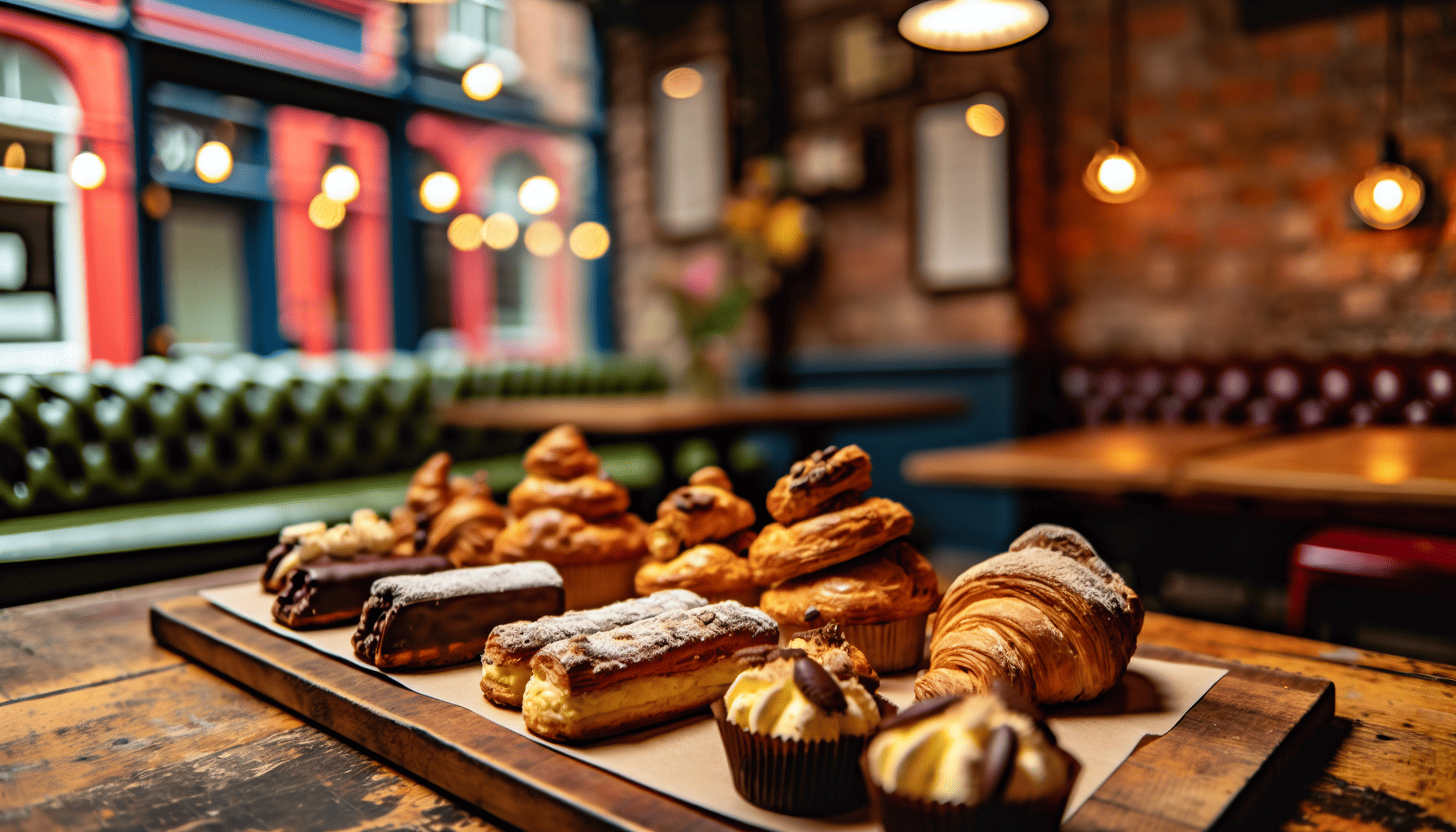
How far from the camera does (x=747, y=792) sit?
0.67m

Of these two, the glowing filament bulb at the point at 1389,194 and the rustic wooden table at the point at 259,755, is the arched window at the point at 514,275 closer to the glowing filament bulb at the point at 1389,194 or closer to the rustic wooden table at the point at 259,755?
the glowing filament bulb at the point at 1389,194

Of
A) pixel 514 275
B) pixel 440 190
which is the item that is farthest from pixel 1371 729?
pixel 514 275

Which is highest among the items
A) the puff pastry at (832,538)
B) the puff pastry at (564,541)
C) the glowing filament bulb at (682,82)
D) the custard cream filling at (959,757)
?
the glowing filament bulb at (682,82)

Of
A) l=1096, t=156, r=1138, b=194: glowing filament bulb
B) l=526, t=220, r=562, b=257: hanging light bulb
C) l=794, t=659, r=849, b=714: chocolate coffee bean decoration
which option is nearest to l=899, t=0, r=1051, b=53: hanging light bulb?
l=794, t=659, r=849, b=714: chocolate coffee bean decoration

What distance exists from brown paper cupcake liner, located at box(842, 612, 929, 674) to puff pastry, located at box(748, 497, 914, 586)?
78mm

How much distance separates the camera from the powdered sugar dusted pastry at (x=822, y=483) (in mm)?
972

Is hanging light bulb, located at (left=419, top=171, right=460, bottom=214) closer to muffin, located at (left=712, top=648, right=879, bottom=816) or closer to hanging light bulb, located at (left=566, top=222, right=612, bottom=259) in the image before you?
hanging light bulb, located at (left=566, top=222, right=612, bottom=259)

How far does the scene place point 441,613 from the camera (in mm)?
967

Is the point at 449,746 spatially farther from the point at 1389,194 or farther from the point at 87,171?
the point at 87,171

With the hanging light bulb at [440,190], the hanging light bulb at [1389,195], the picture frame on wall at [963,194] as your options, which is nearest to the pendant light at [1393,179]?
the hanging light bulb at [1389,195]

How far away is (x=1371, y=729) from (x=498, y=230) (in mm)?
6580

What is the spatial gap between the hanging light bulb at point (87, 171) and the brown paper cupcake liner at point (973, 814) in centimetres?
481

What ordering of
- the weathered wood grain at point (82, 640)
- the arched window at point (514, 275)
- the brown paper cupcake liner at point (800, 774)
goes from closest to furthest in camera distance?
1. the brown paper cupcake liner at point (800, 774)
2. the weathered wood grain at point (82, 640)
3. the arched window at point (514, 275)

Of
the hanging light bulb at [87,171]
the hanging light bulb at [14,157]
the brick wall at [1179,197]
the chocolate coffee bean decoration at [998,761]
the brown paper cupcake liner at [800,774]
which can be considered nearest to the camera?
the chocolate coffee bean decoration at [998,761]
